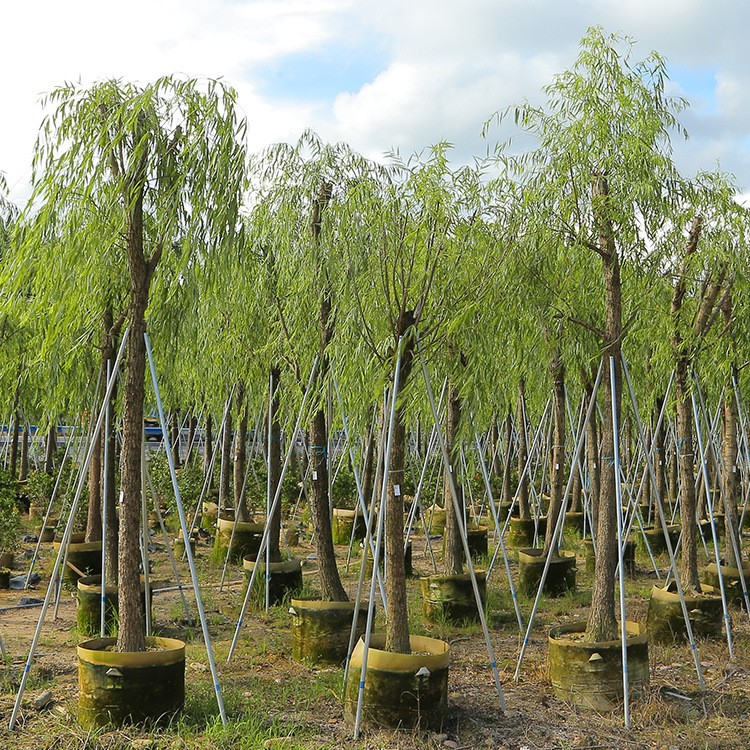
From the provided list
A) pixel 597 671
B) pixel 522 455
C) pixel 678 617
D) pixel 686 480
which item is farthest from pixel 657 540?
pixel 597 671

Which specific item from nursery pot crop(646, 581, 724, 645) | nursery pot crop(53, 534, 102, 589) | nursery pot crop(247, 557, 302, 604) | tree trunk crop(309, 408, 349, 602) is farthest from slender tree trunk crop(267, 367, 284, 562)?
nursery pot crop(646, 581, 724, 645)

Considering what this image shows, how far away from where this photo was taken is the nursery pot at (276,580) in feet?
29.0

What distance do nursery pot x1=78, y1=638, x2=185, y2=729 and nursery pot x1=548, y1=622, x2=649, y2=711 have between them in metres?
2.73

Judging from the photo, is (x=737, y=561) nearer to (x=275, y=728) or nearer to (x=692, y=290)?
(x=692, y=290)

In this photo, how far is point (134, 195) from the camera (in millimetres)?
5383

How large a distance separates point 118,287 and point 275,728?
3.25 m

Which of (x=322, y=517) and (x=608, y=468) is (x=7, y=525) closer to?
(x=322, y=517)

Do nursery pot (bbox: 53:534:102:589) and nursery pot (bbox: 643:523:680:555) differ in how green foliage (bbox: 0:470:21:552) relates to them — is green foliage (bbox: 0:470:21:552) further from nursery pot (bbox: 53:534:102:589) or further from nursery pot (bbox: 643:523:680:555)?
nursery pot (bbox: 643:523:680:555)

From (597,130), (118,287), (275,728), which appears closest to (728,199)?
(597,130)

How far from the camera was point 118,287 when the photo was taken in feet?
20.5

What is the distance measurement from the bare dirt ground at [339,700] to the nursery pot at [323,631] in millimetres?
147

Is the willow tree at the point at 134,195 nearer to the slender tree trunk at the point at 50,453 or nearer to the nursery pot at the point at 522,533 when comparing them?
the nursery pot at the point at 522,533

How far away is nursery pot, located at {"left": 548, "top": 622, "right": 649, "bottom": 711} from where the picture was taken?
597 centimetres

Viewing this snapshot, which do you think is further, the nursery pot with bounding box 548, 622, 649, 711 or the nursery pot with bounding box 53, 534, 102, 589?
the nursery pot with bounding box 53, 534, 102, 589
